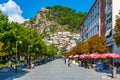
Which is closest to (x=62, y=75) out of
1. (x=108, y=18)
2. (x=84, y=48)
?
(x=108, y=18)

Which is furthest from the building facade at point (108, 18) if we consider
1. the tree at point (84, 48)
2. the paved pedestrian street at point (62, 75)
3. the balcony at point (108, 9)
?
the paved pedestrian street at point (62, 75)

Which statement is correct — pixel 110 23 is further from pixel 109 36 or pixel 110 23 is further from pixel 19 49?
pixel 19 49

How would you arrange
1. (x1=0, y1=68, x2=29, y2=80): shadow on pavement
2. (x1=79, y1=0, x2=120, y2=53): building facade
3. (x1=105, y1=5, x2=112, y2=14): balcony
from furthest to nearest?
(x1=105, y1=5, x2=112, y2=14): balcony → (x1=79, y1=0, x2=120, y2=53): building facade → (x1=0, y1=68, x2=29, y2=80): shadow on pavement

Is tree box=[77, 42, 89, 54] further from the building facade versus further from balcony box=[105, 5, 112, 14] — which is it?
balcony box=[105, 5, 112, 14]

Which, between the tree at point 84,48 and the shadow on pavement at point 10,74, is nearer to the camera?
the shadow on pavement at point 10,74

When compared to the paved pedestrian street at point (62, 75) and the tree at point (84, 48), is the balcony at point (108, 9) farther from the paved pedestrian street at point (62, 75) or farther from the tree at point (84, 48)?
the paved pedestrian street at point (62, 75)

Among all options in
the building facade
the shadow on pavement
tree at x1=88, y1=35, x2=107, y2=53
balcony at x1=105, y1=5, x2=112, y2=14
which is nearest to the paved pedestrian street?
the shadow on pavement

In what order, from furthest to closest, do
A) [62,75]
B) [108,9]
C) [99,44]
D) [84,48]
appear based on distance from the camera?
1. [84,48]
2. [108,9]
3. [99,44]
4. [62,75]

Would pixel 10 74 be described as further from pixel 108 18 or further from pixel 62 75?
A: pixel 108 18

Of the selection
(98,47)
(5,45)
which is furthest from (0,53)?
(98,47)

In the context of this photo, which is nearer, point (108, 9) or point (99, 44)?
point (99, 44)

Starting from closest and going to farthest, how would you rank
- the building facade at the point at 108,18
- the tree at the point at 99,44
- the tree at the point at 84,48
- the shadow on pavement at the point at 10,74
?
the shadow on pavement at the point at 10,74 → the building facade at the point at 108,18 → the tree at the point at 99,44 → the tree at the point at 84,48

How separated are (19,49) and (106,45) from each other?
20150mm

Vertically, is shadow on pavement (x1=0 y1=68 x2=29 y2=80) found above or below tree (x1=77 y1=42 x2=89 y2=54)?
below
